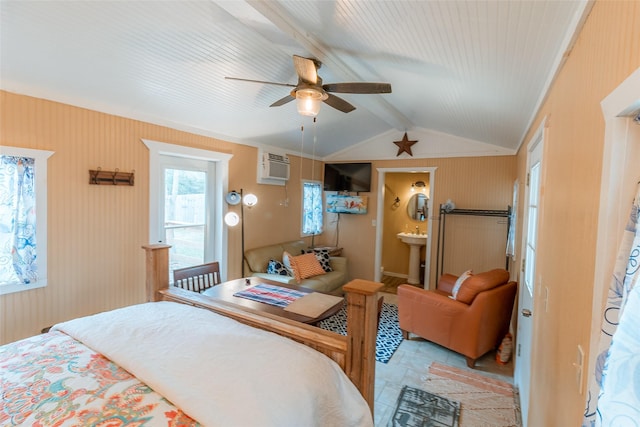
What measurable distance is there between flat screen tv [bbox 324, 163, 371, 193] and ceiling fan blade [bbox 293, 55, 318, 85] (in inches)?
127

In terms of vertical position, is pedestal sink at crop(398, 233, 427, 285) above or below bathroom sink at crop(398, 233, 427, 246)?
below

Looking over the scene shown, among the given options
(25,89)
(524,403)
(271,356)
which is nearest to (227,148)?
(25,89)

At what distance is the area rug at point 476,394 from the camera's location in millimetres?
2219

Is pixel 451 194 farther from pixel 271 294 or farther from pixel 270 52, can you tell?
pixel 270 52

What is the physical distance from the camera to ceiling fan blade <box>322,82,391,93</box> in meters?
2.04

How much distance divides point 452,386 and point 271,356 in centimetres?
199

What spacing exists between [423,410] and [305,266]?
2.38 meters

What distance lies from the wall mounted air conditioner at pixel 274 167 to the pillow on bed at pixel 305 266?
48.2 inches

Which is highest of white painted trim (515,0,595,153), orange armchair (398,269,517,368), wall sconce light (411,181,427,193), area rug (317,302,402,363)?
white painted trim (515,0,595,153)

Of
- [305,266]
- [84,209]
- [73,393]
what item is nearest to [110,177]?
[84,209]

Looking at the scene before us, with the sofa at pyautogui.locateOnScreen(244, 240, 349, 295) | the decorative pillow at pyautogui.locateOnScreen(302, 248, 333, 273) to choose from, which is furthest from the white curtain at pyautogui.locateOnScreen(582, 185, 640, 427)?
the decorative pillow at pyautogui.locateOnScreen(302, 248, 333, 273)

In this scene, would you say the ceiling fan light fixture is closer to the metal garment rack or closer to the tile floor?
the tile floor

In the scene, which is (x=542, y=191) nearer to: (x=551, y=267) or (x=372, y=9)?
(x=551, y=267)

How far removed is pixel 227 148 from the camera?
3.94 m
